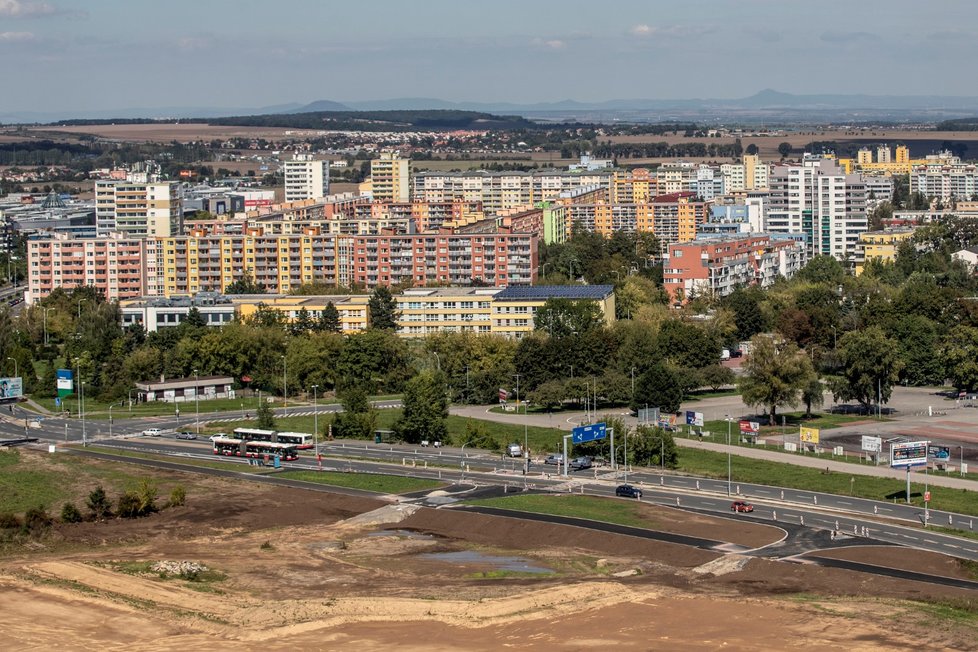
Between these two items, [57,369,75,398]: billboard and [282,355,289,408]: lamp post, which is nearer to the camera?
[57,369,75,398]: billboard

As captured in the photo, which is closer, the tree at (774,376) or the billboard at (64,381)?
the tree at (774,376)

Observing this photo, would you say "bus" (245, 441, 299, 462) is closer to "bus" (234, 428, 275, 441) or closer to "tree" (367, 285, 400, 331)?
"bus" (234, 428, 275, 441)

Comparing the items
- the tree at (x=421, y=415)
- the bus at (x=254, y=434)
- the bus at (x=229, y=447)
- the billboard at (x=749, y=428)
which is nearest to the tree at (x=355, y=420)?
the tree at (x=421, y=415)

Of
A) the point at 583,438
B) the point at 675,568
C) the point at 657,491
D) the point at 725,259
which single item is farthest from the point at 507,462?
the point at 725,259

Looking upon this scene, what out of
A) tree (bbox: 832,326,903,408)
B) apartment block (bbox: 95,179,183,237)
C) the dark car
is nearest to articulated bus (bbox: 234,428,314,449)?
the dark car

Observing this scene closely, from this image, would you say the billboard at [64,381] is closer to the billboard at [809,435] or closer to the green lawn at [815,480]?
Answer: the green lawn at [815,480]

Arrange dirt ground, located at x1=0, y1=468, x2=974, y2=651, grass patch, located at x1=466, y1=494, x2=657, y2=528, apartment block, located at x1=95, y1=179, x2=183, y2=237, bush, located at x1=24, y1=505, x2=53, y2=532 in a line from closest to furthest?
dirt ground, located at x1=0, y1=468, x2=974, y2=651
grass patch, located at x1=466, y1=494, x2=657, y2=528
bush, located at x1=24, y1=505, x2=53, y2=532
apartment block, located at x1=95, y1=179, x2=183, y2=237

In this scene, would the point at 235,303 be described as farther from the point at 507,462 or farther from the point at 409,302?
the point at 507,462
